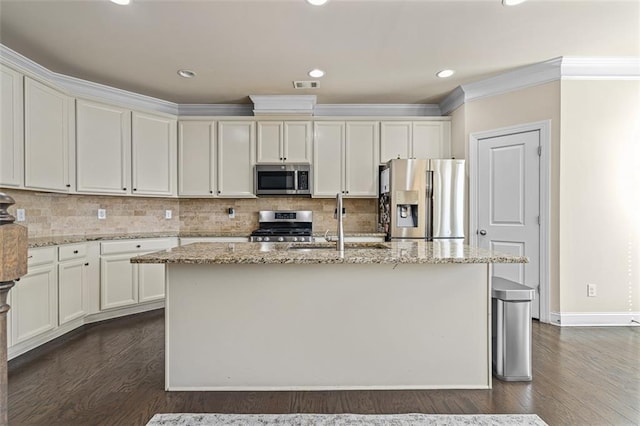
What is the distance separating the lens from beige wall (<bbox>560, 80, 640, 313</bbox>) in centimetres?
319

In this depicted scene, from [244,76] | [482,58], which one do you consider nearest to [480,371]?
[482,58]

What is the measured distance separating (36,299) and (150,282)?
1126mm

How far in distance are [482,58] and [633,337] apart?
2.89 meters

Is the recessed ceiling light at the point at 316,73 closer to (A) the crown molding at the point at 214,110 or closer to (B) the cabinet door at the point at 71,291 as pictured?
(A) the crown molding at the point at 214,110

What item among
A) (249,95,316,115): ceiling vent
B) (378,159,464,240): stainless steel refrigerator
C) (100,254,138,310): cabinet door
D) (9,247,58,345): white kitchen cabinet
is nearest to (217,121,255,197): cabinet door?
(249,95,316,115): ceiling vent

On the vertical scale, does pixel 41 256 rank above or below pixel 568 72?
below

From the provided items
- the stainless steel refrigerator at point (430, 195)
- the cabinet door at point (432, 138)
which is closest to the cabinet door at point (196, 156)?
the stainless steel refrigerator at point (430, 195)

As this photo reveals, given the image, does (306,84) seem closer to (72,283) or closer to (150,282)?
(150,282)

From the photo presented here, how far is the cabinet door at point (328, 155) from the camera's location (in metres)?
4.21

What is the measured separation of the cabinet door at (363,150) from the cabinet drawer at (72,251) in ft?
9.70

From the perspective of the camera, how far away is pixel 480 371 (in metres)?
2.05

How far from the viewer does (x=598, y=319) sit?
3191mm

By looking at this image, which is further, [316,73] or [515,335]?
[316,73]

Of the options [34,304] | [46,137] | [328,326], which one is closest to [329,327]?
[328,326]
